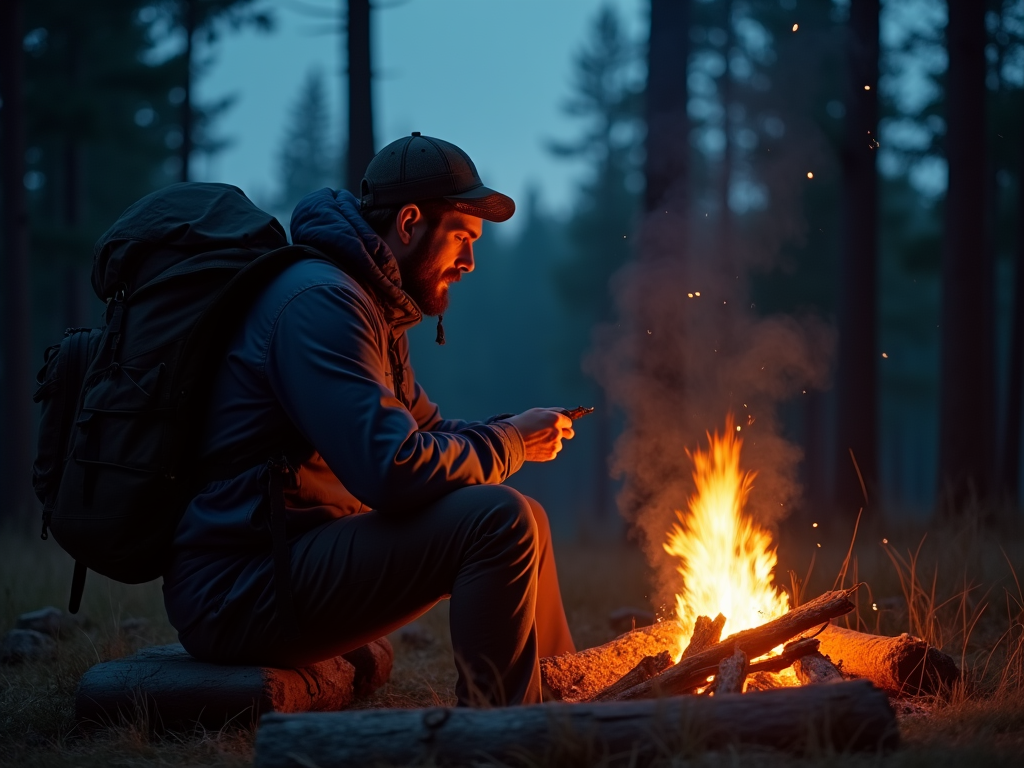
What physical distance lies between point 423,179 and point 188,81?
1109cm

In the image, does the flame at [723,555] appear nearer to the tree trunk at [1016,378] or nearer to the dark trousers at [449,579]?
the dark trousers at [449,579]

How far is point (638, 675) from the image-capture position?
11.8ft

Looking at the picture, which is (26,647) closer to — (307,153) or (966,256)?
(966,256)

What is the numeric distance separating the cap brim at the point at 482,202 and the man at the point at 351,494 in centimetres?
2

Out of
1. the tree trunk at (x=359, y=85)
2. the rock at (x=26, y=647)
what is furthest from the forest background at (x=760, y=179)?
the rock at (x=26, y=647)

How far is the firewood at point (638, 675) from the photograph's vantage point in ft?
11.6

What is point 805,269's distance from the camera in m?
19.9

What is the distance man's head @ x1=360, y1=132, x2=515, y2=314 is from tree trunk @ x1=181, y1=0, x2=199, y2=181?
33.2 feet

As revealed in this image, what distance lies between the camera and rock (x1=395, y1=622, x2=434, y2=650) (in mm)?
5453

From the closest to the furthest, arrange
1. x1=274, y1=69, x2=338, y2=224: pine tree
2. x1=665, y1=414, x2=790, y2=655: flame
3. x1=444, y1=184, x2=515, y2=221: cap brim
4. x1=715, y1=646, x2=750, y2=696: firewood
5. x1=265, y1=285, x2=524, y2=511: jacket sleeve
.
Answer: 1. x1=265, y1=285, x2=524, y2=511: jacket sleeve
2. x1=715, y1=646, x2=750, y2=696: firewood
3. x1=444, y1=184, x2=515, y2=221: cap brim
4. x1=665, y1=414, x2=790, y2=655: flame
5. x1=274, y1=69, x2=338, y2=224: pine tree

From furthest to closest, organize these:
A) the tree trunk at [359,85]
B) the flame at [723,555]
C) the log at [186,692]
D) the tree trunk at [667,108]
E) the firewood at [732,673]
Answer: the tree trunk at [667,108] < the tree trunk at [359,85] < the flame at [723,555] < the log at [186,692] < the firewood at [732,673]

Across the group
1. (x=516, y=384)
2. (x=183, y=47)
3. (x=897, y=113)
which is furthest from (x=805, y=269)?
(x=516, y=384)

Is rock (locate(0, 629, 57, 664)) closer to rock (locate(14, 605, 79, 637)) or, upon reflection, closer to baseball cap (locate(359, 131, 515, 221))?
rock (locate(14, 605, 79, 637))

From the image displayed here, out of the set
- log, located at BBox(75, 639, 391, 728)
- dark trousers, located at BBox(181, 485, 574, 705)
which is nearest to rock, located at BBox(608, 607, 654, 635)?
log, located at BBox(75, 639, 391, 728)
